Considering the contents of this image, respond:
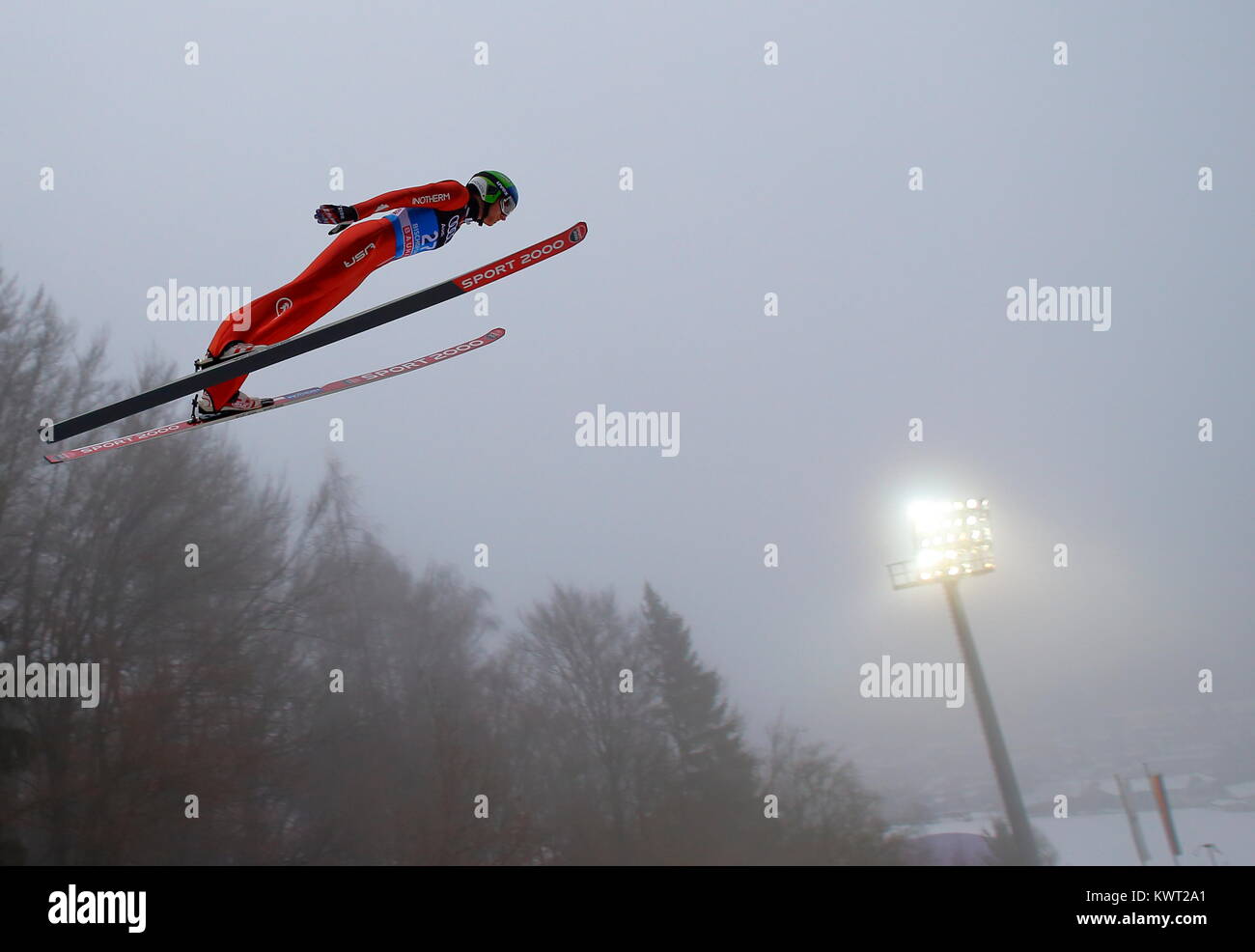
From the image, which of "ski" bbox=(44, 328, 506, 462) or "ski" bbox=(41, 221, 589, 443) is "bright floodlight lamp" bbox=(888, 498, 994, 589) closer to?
"ski" bbox=(44, 328, 506, 462)

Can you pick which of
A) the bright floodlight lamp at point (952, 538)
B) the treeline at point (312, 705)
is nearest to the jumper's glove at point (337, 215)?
the treeline at point (312, 705)

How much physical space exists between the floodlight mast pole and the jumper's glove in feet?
33.7

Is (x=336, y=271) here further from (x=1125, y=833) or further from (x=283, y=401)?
(x=1125, y=833)

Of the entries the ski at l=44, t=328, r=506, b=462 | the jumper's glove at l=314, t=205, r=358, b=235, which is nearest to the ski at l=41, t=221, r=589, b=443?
the ski at l=44, t=328, r=506, b=462

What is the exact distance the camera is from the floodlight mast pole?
11.4m

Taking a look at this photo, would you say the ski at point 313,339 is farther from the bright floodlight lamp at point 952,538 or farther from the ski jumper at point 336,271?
the bright floodlight lamp at point 952,538

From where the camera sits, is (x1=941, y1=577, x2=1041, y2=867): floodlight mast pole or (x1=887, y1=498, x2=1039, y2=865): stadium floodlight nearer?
(x1=941, y1=577, x2=1041, y2=867): floodlight mast pole

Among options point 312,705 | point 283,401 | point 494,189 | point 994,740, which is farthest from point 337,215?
point 994,740

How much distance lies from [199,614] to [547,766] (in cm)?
522

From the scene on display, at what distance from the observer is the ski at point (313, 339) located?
4.29 metres

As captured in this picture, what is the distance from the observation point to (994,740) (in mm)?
12438
